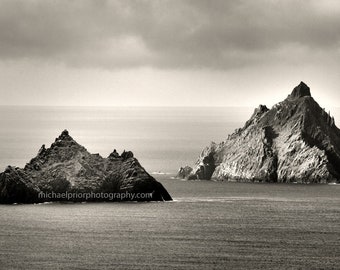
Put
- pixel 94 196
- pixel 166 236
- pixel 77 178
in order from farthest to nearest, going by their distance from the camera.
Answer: pixel 94 196, pixel 77 178, pixel 166 236

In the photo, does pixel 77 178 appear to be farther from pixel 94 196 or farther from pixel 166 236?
pixel 166 236

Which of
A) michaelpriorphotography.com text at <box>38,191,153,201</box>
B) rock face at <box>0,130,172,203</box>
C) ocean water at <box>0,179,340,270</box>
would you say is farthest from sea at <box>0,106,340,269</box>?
rock face at <box>0,130,172,203</box>

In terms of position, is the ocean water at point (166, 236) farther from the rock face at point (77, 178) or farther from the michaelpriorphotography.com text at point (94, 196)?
the rock face at point (77, 178)

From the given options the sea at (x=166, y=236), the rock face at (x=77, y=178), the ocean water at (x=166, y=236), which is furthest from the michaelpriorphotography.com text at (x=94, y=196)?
the ocean water at (x=166, y=236)

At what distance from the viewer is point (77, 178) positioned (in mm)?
192000

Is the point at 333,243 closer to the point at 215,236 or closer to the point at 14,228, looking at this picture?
the point at 215,236

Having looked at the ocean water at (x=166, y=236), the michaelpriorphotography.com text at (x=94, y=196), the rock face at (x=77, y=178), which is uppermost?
the rock face at (x=77, y=178)

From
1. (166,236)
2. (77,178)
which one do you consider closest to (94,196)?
(77,178)

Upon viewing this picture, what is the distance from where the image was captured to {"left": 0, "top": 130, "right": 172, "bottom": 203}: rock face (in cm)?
18912

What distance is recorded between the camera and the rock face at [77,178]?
189 metres

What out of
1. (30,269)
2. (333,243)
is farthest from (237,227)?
(30,269)

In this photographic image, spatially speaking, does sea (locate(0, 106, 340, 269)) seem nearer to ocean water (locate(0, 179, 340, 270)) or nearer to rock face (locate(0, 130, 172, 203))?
ocean water (locate(0, 179, 340, 270))

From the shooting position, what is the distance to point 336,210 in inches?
7672

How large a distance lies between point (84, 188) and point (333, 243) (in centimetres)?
5716
